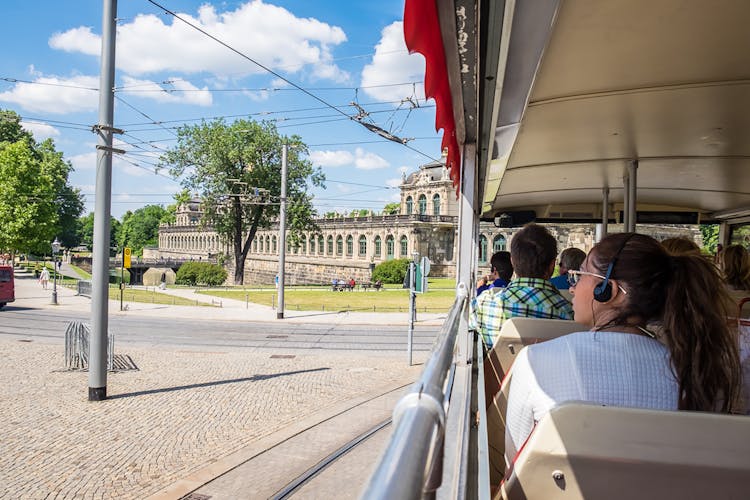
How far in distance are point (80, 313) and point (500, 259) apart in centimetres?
Answer: 2643

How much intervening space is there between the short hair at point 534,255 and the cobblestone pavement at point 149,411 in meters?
4.73

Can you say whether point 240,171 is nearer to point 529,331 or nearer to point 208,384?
point 208,384

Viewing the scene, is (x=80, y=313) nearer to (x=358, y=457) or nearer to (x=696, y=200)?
(x=358, y=457)

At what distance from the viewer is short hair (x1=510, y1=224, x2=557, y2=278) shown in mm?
4012

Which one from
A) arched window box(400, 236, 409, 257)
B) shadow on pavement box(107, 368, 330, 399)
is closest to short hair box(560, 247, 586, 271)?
shadow on pavement box(107, 368, 330, 399)

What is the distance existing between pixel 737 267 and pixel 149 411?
8.63 meters

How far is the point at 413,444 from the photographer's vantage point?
78cm

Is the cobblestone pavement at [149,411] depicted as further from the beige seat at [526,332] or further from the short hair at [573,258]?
the short hair at [573,258]

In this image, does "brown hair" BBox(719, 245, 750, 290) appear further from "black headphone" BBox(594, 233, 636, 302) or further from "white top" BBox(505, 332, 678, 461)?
"white top" BBox(505, 332, 678, 461)

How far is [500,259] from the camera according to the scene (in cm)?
730

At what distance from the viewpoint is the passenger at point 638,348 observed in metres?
1.77

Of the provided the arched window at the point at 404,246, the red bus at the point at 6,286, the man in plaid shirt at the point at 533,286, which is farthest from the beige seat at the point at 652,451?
the arched window at the point at 404,246

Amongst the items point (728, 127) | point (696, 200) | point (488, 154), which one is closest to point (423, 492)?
point (488, 154)

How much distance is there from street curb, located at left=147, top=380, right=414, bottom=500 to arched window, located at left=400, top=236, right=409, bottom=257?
192 feet
